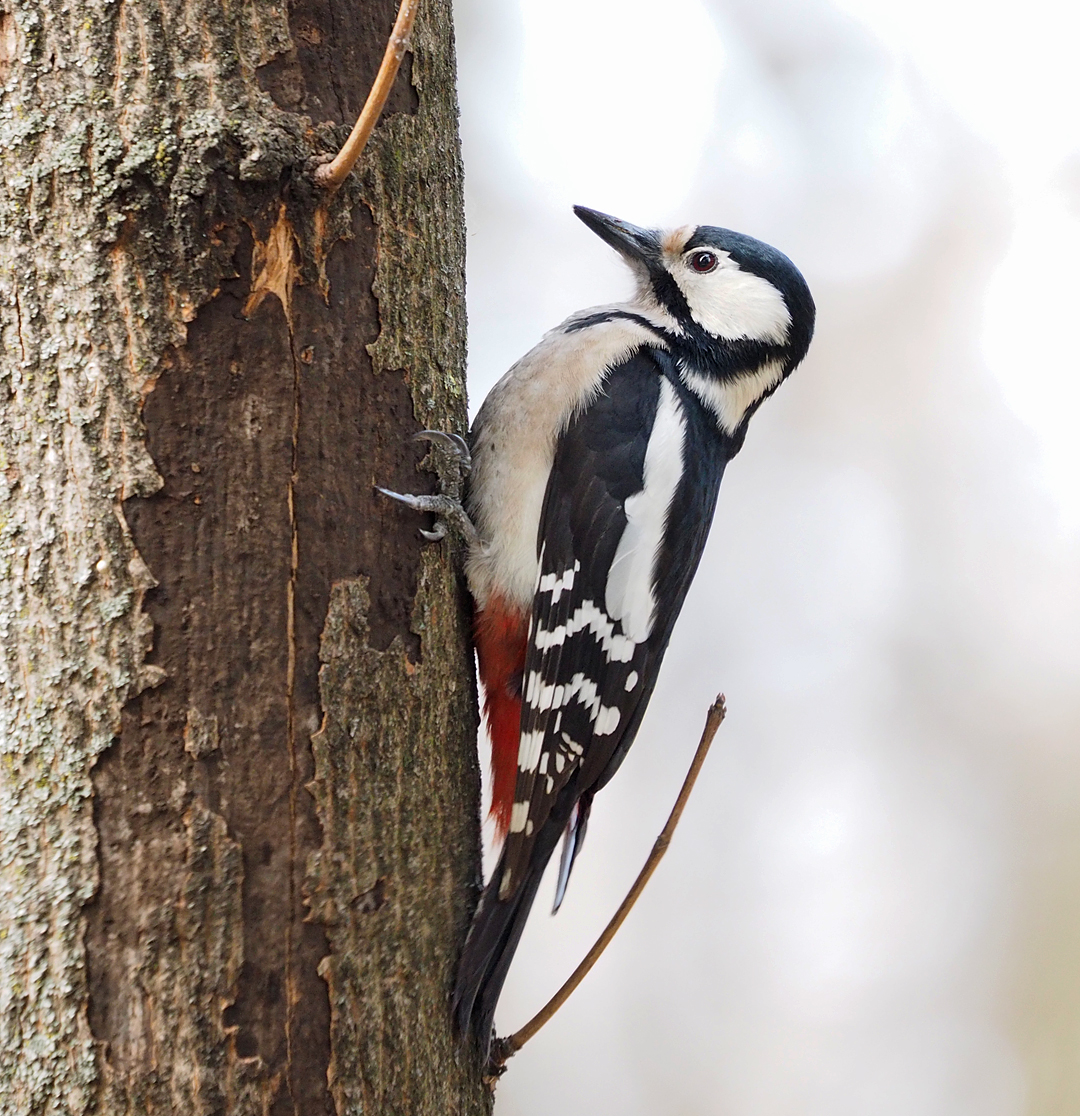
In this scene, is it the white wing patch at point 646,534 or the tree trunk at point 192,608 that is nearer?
the tree trunk at point 192,608

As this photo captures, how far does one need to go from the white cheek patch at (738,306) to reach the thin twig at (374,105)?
3.58 ft

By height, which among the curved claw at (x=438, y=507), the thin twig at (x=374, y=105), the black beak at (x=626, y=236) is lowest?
the curved claw at (x=438, y=507)

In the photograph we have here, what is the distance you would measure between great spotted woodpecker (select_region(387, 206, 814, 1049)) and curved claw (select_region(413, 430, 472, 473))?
3.4 inches

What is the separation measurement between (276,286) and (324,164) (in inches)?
5.5

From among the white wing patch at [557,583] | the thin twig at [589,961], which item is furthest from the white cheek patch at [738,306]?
the thin twig at [589,961]

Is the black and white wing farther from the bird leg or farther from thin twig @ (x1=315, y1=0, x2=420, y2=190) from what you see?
thin twig @ (x1=315, y1=0, x2=420, y2=190)

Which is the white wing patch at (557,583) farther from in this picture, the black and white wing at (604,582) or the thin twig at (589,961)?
the thin twig at (589,961)

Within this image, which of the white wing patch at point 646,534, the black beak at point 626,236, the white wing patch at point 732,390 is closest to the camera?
the white wing patch at point 646,534

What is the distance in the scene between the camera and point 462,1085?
121cm

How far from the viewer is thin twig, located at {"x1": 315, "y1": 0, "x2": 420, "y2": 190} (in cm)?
94

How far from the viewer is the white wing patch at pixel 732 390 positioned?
→ 1.96 m

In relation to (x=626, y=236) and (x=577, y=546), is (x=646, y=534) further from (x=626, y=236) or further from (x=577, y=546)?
(x=626, y=236)

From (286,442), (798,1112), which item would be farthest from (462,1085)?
(798,1112)

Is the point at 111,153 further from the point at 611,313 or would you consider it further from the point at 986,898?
the point at 986,898
